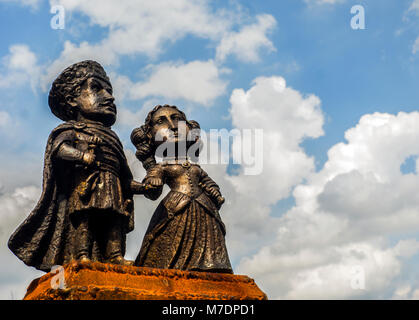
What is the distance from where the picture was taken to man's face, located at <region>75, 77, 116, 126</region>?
6273mm

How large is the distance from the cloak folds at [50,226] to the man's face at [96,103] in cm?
37

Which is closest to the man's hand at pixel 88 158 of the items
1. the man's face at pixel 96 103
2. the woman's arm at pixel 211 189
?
the man's face at pixel 96 103

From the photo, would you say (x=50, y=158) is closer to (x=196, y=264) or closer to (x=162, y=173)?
(x=162, y=173)

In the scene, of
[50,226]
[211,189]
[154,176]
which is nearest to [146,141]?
[154,176]

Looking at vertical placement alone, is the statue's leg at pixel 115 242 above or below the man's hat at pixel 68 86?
below

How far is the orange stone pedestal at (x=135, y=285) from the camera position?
15.0ft

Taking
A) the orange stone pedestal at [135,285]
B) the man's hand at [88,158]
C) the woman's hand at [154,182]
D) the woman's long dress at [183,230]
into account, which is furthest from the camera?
the woman's hand at [154,182]

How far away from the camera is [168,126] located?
6777mm

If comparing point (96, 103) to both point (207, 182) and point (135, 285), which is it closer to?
point (207, 182)

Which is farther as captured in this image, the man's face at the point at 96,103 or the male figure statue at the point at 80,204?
the man's face at the point at 96,103

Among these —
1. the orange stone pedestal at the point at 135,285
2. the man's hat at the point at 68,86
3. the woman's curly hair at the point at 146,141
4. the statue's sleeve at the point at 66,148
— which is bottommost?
the orange stone pedestal at the point at 135,285

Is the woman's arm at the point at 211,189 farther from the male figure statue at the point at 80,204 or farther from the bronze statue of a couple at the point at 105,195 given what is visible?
the male figure statue at the point at 80,204

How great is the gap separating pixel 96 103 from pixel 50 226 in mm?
1628
